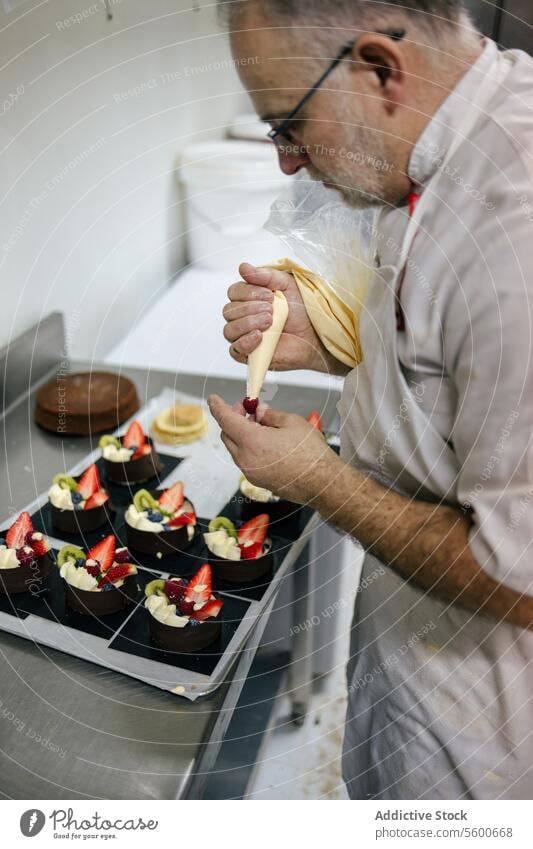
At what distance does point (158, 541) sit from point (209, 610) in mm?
126

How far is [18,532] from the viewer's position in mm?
703

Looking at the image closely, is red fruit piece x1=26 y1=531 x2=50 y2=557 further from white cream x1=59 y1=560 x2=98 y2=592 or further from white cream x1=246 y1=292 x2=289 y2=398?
white cream x1=246 y1=292 x2=289 y2=398

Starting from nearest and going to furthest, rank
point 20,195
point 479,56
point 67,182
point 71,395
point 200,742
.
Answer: point 479,56, point 200,742, point 20,195, point 67,182, point 71,395

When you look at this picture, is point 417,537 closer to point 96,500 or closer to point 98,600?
point 98,600

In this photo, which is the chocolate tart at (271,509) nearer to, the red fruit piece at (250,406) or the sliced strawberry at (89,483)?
the sliced strawberry at (89,483)

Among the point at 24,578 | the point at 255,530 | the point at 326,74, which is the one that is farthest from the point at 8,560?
the point at 326,74

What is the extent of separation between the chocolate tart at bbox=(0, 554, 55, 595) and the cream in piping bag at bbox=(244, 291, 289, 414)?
27cm

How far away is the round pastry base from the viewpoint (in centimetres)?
72

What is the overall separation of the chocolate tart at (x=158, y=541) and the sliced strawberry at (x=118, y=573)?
0.06 metres

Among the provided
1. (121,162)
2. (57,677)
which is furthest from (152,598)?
(121,162)

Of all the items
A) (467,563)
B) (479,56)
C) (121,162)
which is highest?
(479,56)
